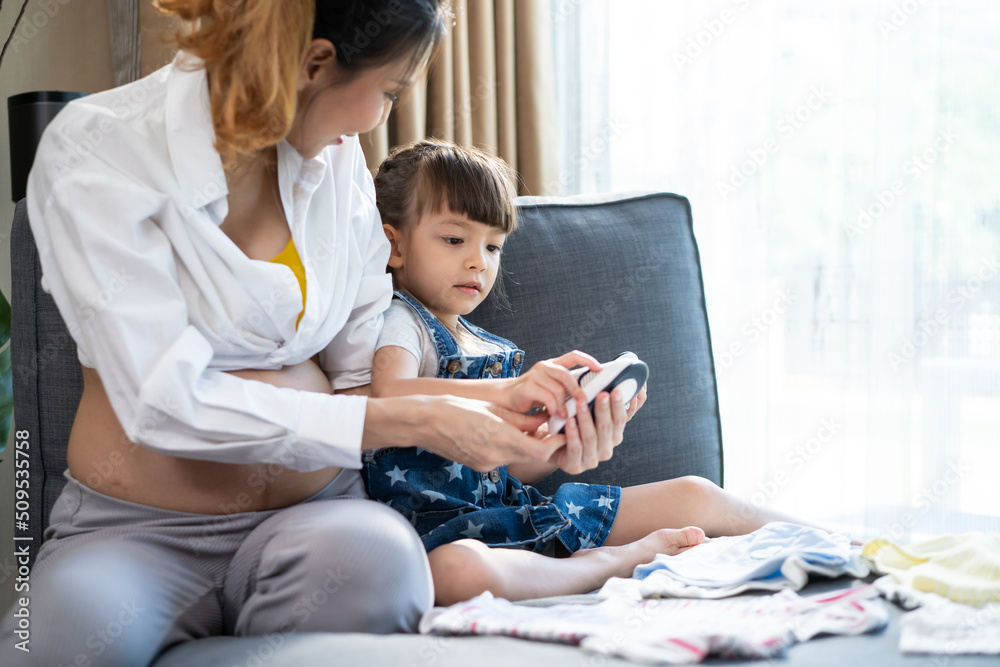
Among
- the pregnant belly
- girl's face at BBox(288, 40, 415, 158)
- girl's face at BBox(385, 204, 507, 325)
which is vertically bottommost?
the pregnant belly

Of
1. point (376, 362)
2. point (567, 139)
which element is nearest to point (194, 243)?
point (376, 362)

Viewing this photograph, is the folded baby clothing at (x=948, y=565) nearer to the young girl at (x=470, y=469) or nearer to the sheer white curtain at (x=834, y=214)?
the young girl at (x=470, y=469)

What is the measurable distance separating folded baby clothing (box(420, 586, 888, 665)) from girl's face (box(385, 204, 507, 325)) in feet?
1.59

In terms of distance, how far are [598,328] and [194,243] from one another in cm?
69

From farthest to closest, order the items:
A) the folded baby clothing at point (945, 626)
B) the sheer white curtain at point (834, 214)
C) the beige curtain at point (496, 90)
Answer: the beige curtain at point (496, 90) → the sheer white curtain at point (834, 214) → the folded baby clothing at point (945, 626)

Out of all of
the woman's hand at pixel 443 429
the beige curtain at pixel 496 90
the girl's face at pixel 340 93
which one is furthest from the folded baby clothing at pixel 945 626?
the beige curtain at pixel 496 90

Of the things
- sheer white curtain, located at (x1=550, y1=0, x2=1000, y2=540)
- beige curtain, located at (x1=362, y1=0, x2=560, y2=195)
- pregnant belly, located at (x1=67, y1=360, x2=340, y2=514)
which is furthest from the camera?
beige curtain, located at (x1=362, y1=0, x2=560, y2=195)

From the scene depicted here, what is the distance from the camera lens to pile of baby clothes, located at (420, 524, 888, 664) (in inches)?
29.1

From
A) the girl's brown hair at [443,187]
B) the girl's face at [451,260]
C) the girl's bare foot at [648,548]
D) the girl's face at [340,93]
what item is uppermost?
the girl's face at [340,93]

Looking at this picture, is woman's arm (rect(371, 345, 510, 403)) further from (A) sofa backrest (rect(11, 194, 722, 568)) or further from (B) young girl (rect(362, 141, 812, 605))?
(A) sofa backrest (rect(11, 194, 722, 568))

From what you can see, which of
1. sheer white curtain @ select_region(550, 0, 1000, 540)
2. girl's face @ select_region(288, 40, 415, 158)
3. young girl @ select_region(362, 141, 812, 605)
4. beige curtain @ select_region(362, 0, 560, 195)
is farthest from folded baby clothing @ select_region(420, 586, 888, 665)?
beige curtain @ select_region(362, 0, 560, 195)

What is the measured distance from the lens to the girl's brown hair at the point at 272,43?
0.85 metres

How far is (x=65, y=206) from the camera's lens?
2.74 ft

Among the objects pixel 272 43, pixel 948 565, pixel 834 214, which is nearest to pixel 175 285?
pixel 272 43
